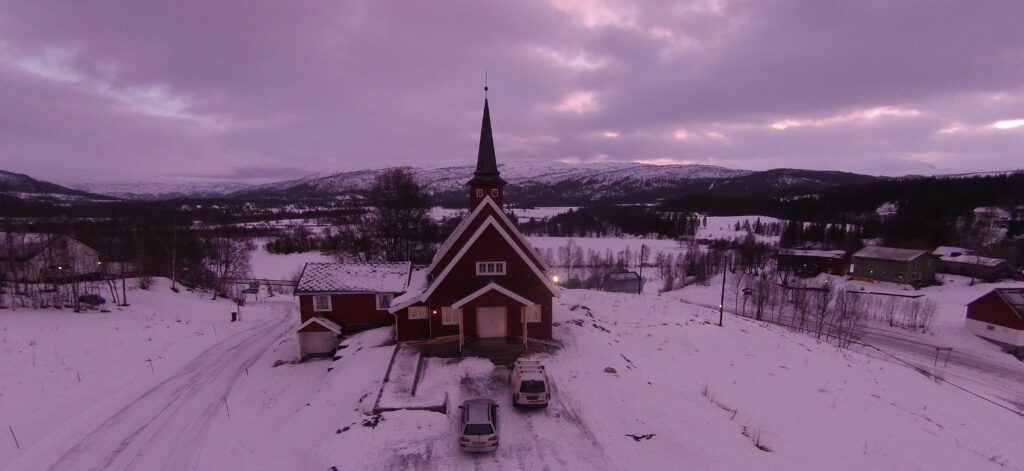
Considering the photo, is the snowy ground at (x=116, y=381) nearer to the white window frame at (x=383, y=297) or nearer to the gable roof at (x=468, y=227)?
the white window frame at (x=383, y=297)

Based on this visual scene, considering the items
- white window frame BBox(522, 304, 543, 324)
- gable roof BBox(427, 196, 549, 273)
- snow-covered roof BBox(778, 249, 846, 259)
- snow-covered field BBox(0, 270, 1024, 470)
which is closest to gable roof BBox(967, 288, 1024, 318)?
snow-covered field BBox(0, 270, 1024, 470)

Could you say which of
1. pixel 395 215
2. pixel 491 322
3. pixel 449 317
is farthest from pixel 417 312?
pixel 395 215

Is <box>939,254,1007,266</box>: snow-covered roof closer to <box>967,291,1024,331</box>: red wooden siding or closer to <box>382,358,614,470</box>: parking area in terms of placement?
<box>967,291,1024,331</box>: red wooden siding

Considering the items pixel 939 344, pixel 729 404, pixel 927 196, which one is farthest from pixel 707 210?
pixel 729 404

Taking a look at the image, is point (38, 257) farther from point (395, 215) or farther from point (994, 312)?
point (994, 312)

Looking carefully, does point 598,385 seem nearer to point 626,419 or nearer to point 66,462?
point 626,419
